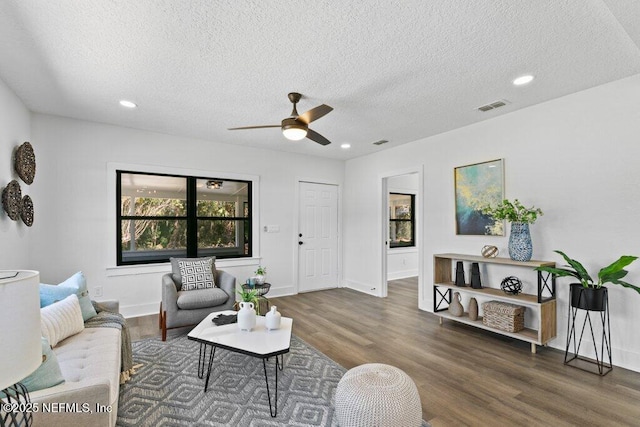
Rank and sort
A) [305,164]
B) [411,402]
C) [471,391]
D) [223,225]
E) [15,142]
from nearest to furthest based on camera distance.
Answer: [411,402], [471,391], [15,142], [223,225], [305,164]

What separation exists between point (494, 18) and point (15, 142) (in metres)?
4.47

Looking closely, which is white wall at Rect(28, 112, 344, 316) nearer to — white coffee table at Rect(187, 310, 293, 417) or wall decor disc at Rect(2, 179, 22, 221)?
wall decor disc at Rect(2, 179, 22, 221)

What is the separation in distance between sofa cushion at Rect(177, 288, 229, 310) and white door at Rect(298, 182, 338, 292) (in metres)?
2.24

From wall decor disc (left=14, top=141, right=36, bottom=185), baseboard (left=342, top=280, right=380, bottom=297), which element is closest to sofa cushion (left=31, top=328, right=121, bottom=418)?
wall decor disc (left=14, top=141, right=36, bottom=185)

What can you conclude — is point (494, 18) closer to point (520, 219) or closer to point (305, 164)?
point (520, 219)

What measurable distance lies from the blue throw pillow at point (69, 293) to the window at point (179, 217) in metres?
1.62

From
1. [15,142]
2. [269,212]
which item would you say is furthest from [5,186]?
[269,212]

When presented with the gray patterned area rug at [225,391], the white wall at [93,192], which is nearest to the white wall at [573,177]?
the gray patterned area rug at [225,391]

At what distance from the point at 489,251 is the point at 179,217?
429 cm

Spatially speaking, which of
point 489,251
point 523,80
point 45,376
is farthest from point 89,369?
point 523,80

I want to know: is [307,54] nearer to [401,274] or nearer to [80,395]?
[80,395]

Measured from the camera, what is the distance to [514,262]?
3271mm

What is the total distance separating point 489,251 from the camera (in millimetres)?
3617

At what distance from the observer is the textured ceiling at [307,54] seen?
1.93 meters
